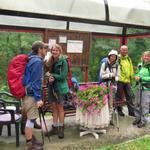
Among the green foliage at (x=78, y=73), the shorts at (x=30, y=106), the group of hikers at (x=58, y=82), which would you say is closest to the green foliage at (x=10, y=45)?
the green foliage at (x=78, y=73)

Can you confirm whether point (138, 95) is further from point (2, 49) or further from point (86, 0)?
point (2, 49)

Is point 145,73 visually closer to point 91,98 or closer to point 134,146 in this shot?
point 91,98

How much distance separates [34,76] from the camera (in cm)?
436

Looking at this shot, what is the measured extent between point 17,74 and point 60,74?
944 mm

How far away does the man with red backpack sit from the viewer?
4.37 meters

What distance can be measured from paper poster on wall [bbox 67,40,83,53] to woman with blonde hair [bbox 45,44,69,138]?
1.57m

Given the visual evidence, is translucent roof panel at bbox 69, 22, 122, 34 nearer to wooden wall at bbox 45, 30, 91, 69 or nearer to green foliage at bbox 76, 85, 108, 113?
wooden wall at bbox 45, 30, 91, 69

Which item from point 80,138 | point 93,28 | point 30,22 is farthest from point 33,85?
point 93,28

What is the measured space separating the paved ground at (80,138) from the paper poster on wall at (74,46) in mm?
1629

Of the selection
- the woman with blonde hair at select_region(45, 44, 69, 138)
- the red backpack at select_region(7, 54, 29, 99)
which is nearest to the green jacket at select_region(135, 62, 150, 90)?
the woman with blonde hair at select_region(45, 44, 69, 138)

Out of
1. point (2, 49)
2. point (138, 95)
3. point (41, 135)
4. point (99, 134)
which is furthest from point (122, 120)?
point (2, 49)

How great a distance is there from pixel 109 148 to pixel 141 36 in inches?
153

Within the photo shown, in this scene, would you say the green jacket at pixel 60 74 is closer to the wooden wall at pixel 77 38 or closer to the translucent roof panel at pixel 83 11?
the translucent roof panel at pixel 83 11

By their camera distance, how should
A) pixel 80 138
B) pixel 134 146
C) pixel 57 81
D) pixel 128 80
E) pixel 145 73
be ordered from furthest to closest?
pixel 128 80 < pixel 145 73 < pixel 80 138 < pixel 57 81 < pixel 134 146
